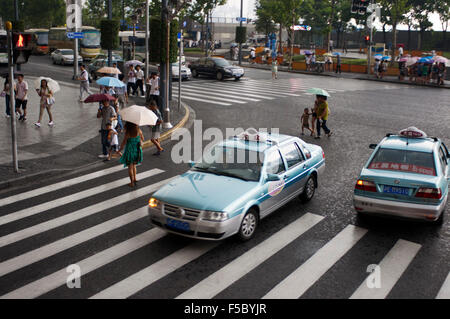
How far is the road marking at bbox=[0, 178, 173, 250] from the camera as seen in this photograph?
327 inches

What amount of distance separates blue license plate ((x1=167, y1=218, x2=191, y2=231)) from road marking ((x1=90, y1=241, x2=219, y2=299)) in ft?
1.29

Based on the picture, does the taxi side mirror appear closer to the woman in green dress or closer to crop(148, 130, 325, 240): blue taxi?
crop(148, 130, 325, 240): blue taxi

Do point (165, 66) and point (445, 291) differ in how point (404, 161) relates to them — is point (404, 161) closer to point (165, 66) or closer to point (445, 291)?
point (445, 291)

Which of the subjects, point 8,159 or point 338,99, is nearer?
point 8,159

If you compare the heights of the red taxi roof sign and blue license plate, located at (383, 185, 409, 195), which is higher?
the red taxi roof sign

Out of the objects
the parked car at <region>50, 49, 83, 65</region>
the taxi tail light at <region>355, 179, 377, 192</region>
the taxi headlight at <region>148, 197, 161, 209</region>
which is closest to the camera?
the taxi headlight at <region>148, 197, 161, 209</region>

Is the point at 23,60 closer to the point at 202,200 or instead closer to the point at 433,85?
the point at 202,200

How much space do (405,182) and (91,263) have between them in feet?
17.9

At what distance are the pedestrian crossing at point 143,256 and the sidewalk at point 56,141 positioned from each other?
7.05 feet

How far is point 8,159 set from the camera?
12.8 m

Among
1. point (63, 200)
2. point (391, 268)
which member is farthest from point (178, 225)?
point (63, 200)

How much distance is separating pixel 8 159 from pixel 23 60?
2.93m

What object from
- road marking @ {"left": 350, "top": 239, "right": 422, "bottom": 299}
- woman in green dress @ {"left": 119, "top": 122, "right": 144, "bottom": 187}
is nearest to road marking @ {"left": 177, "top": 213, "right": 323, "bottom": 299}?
road marking @ {"left": 350, "top": 239, "right": 422, "bottom": 299}
